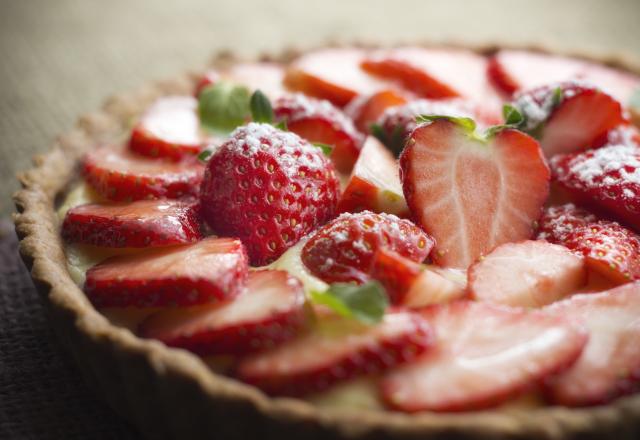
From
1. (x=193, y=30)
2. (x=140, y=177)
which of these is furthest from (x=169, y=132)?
(x=193, y=30)

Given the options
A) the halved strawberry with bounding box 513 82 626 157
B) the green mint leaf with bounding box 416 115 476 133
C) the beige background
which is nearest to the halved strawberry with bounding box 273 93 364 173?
the green mint leaf with bounding box 416 115 476 133

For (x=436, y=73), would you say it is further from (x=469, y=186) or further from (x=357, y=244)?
(x=357, y=244)

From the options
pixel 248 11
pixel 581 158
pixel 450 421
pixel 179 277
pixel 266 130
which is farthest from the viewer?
pixel 248 11

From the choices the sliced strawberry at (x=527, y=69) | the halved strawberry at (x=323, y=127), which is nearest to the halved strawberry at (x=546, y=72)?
the sliced strawberry at (x=527, y=69)

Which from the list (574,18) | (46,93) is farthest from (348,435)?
(574,18)

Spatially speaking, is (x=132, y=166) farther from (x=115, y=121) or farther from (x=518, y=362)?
(x=518, y=362)
